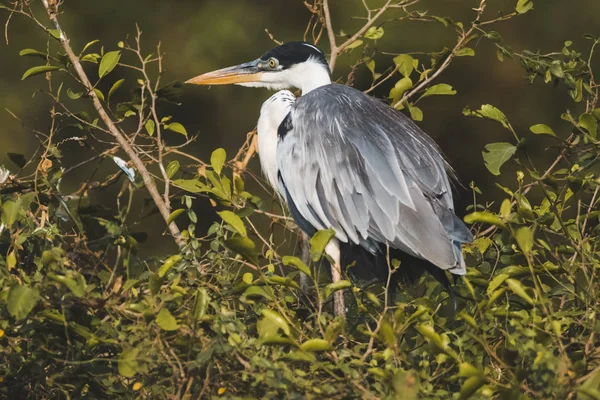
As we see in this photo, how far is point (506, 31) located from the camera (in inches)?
223

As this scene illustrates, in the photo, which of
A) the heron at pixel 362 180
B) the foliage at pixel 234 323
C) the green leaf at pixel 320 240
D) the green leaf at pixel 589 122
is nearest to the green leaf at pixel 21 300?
the foliage at pixel 234 323

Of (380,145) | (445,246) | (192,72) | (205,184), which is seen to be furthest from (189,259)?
(192,72)

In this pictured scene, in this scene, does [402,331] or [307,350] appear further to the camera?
[402,331]

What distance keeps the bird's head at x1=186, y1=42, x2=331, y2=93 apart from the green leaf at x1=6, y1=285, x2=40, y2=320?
5.88 feet

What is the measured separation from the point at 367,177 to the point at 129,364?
1.29 meters

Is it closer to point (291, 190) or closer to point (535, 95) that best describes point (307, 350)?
point (291, 190)

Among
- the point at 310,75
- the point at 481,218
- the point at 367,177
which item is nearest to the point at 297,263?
the point at 481,218

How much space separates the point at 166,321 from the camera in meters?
1.79

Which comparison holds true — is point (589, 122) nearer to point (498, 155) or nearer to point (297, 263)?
point (498, 155)

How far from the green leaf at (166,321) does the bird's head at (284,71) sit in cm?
178

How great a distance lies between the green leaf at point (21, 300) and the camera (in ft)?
5.71

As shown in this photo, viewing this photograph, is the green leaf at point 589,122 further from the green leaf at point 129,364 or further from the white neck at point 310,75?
the white neck at point 310,75

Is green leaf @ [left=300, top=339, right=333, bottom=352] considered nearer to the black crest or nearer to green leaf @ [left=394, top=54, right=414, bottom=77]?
green leaf @ [left=394, top=54, right=414, bottom=77]

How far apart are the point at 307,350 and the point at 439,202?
1.16 m
